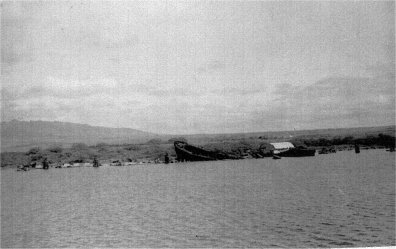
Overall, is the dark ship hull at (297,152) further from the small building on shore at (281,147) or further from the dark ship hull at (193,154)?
the dark ship hull at (193,154)

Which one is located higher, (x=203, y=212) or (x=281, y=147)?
(x=281, y=147)

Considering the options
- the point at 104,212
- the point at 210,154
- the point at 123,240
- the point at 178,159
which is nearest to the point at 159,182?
the point at 104,212

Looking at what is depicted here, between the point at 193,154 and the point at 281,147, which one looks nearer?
the point at 193,154

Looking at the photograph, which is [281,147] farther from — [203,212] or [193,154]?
[203,212]

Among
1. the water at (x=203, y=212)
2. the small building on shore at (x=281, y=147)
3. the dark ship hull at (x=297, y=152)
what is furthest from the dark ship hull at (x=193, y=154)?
the water at (x=203, y=212)

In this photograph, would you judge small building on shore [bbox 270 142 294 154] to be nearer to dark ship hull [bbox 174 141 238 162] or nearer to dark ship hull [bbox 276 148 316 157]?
dark ship hull [bbox 276 148 316 157]

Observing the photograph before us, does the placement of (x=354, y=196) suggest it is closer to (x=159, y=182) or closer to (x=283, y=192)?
(x=283, y=192)

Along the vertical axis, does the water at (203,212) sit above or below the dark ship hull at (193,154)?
below

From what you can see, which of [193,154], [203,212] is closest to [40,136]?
[193,154]
